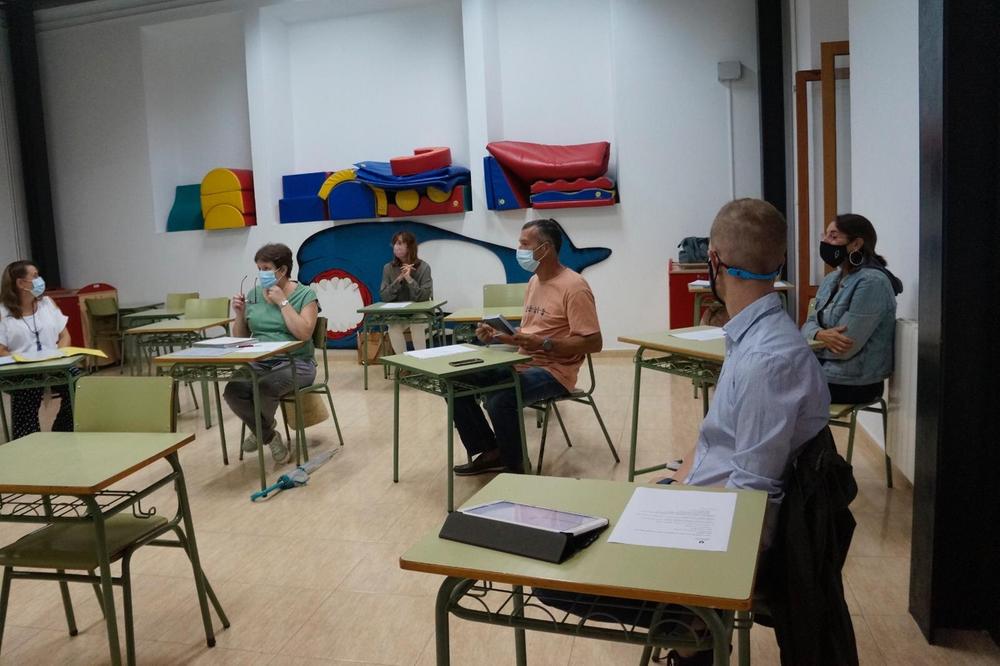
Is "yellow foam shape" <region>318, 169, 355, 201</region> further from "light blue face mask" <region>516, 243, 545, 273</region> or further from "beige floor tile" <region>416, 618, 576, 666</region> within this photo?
"beige floor tile" <region>416, 618, 576, 666</region>

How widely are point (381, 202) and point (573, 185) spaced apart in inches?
77.1

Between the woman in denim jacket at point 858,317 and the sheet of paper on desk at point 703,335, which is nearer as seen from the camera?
the woman in denim jacket at point 858,317

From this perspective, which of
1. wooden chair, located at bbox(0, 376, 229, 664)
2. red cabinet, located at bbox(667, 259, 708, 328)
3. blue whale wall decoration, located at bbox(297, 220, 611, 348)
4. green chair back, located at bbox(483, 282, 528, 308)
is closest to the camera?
wooden chair, located at bbox(0, 376, 229, 664)

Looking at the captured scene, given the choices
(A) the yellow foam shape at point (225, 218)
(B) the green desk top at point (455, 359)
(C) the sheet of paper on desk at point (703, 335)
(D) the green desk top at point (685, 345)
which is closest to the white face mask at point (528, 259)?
(B) the green desk top at point (455, 359)

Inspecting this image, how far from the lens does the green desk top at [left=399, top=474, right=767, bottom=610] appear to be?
3.85 ft

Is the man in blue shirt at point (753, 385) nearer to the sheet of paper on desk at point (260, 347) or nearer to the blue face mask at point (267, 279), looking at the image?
the sheet of paper on desk at point (260, 347)

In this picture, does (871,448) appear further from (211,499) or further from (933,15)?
(211,499)

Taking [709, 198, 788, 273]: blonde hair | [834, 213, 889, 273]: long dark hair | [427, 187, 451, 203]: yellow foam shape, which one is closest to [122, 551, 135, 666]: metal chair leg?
[709, 198, 788, 273]: blonde hair

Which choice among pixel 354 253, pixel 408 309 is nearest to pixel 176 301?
pixel 354 253

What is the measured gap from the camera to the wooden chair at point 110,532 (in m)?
2.16

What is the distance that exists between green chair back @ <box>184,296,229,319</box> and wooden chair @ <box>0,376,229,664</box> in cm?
342

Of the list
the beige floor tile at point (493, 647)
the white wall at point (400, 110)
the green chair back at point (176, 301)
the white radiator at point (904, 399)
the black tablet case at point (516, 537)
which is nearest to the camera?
the black tablet case at point (516, 537)

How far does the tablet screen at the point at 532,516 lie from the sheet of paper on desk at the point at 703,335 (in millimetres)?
2119

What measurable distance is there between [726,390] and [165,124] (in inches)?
342
